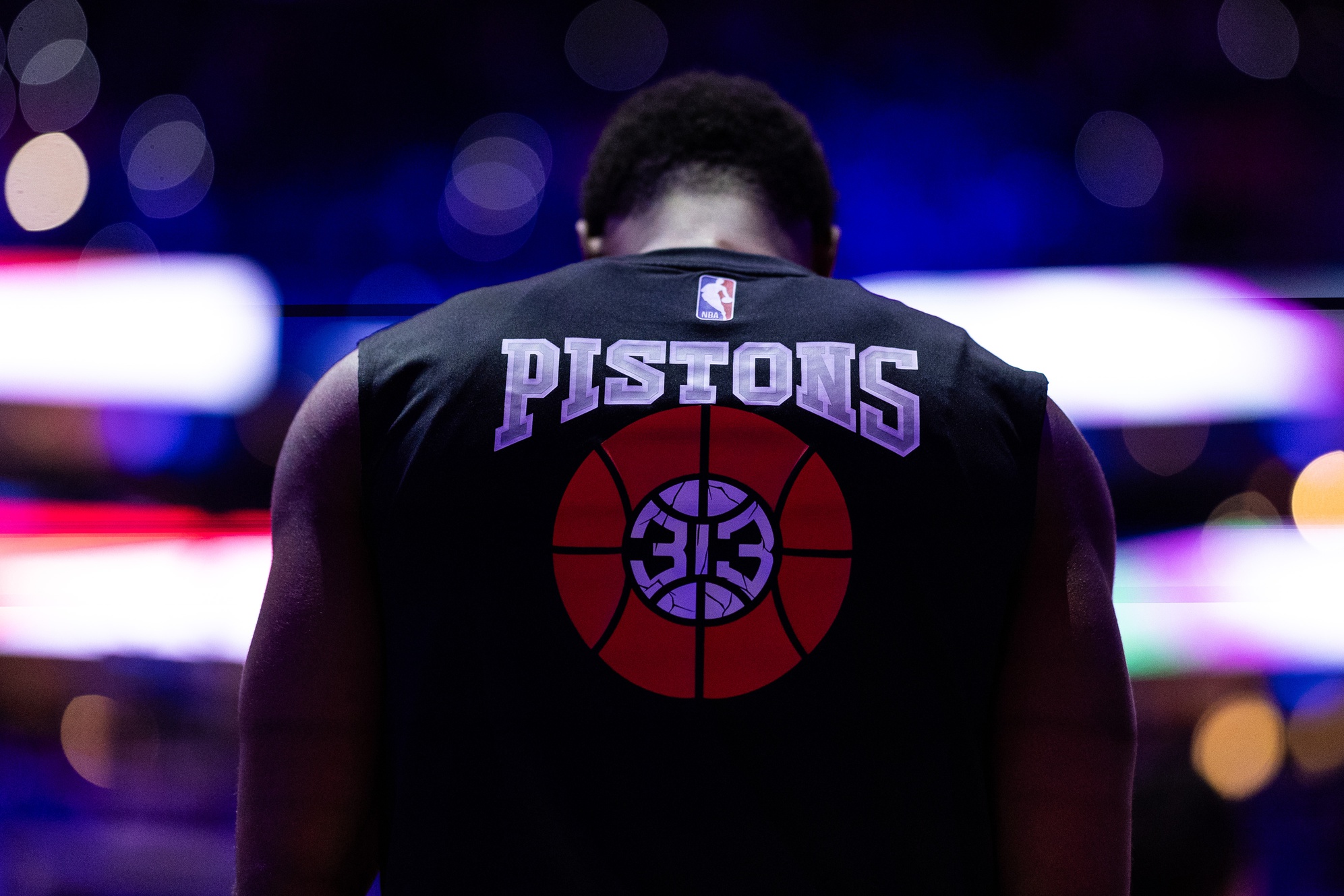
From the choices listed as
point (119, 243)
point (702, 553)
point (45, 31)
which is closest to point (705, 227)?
point (702, 553)

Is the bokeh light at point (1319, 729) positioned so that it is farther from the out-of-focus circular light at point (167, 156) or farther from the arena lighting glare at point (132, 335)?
the out-of-focus circular light at point (167, 156)

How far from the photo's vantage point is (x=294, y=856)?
756 millimetres

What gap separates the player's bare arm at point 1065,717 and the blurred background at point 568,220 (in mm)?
1068

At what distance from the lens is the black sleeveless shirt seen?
0.72 m

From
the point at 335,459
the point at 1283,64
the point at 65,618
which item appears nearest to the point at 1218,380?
the point at 1283,64

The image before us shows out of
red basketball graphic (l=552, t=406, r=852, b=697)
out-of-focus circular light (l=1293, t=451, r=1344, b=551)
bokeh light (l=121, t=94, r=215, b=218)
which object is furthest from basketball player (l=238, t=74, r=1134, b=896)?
out-of-focus circular light (l=1293, t=451, r=1344, b=551)

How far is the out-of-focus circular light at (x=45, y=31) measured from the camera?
1.87 meters

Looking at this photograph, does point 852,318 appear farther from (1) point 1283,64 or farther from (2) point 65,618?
(2) point 65,618

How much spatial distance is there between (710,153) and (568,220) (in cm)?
86

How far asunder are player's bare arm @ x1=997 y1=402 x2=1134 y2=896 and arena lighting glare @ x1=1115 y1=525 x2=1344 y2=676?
56.6 inches

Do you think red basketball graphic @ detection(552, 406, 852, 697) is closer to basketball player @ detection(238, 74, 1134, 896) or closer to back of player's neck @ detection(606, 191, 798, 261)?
basketball player @ detection(238, 74, 1134, 896)

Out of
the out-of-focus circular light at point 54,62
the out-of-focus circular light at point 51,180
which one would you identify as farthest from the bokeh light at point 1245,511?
the out-of-focus circular light at point 54,62

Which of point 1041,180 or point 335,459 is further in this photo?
point 1041,180

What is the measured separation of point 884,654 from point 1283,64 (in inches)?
78.8
